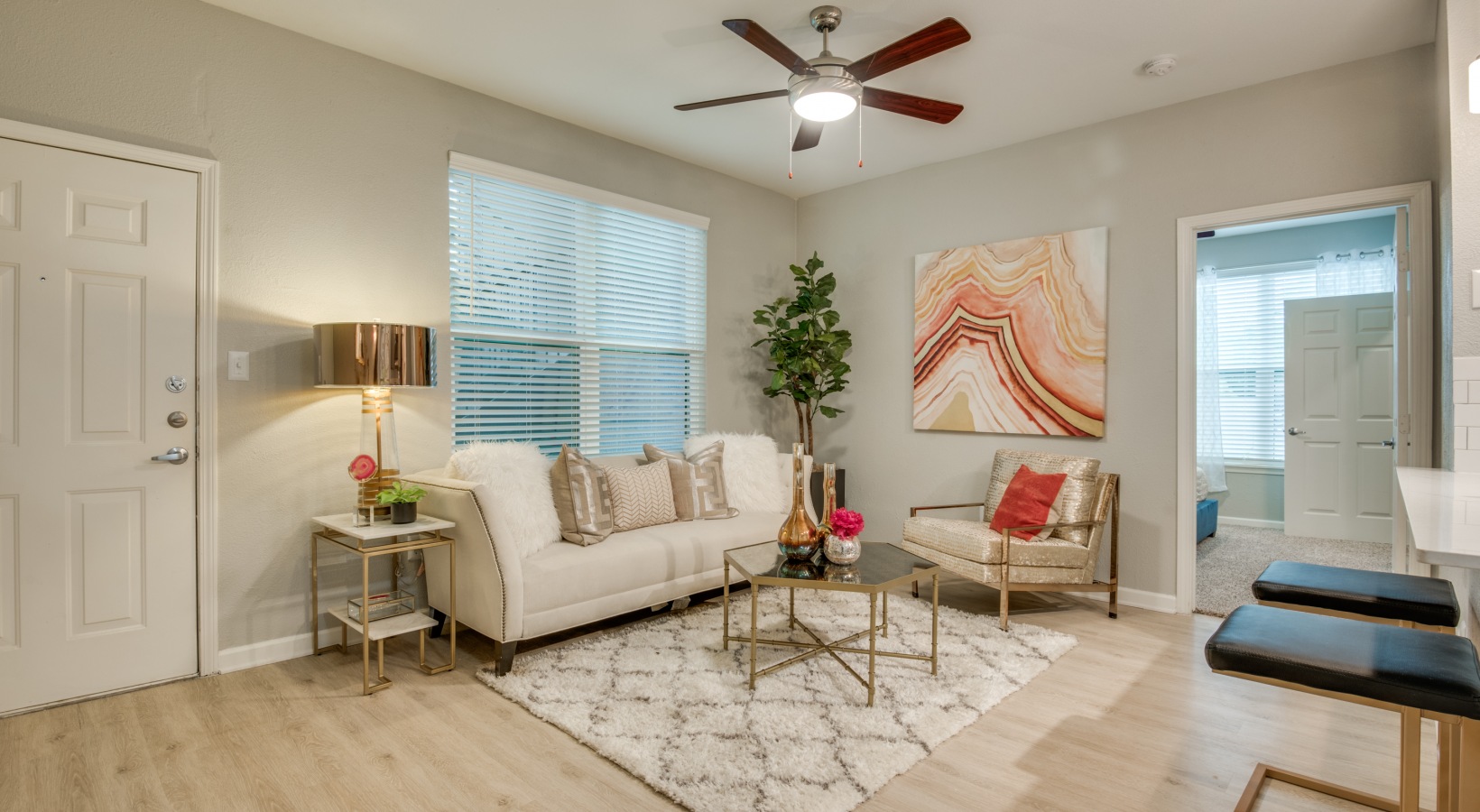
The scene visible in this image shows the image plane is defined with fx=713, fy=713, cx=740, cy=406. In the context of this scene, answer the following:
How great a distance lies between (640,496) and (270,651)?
5.60 ft

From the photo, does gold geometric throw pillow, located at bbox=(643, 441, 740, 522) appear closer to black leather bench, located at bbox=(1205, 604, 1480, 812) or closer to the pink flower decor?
the pink flower decor

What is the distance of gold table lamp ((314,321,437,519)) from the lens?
287 centimetres

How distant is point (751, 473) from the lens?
13.8 feet

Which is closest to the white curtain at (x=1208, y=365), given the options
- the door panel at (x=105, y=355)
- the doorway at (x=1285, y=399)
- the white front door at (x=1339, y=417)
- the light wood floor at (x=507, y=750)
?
the doorway at (x=1285, y=399)

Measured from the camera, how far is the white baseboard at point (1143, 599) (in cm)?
380

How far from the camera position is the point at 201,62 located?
9.30 feet

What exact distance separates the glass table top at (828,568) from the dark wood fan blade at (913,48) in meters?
1.93

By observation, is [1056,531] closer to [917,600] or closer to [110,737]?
[917,600]

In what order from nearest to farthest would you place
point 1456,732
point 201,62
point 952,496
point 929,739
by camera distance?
point 1456,732
point 929,739
point 201,62
point 952,496

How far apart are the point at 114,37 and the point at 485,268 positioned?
1.61 m

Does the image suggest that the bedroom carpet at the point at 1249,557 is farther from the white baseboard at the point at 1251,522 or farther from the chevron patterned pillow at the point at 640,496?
the chevron patterned pillow at the point at 640,496

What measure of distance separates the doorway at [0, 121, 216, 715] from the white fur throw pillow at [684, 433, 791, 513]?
240 centimetres

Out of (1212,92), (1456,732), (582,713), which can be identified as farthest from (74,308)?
(1212,92)

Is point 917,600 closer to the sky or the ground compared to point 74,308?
closer to the ground
